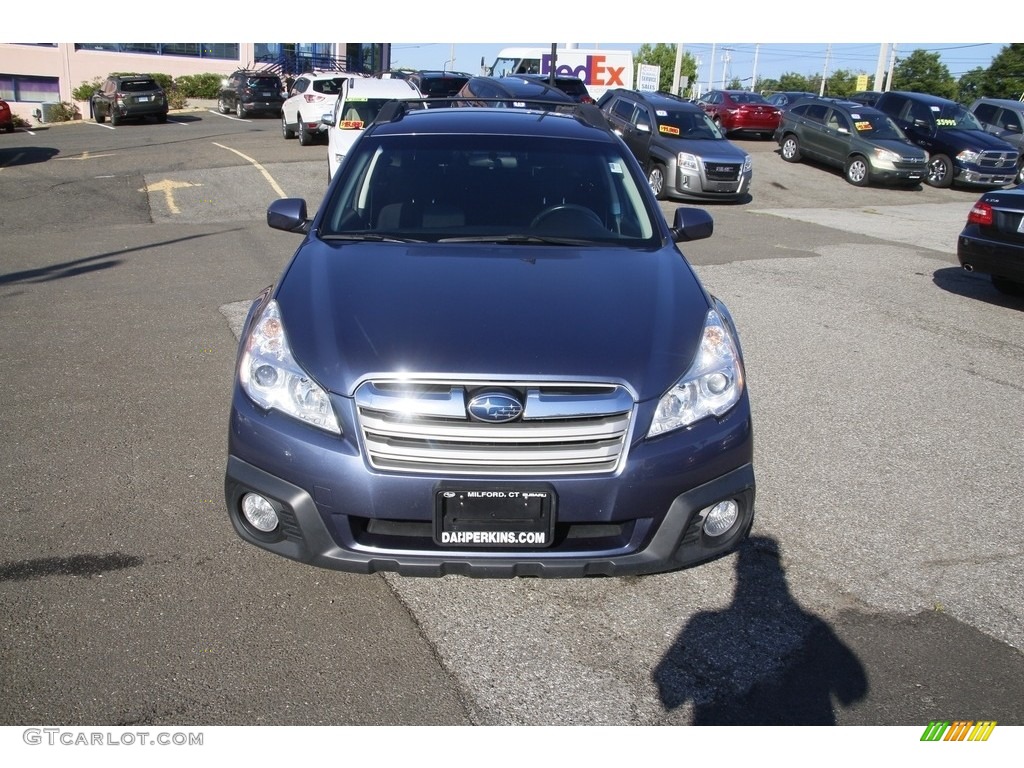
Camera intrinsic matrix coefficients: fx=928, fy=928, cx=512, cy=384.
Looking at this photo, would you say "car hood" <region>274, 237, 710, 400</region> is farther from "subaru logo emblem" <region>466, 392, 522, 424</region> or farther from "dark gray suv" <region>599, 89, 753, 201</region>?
"dark gray suv" <region>599, 89, 753, 201</region>

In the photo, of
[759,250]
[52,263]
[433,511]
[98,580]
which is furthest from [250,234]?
[433,511]

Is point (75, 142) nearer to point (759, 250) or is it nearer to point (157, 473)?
point (759, 250)

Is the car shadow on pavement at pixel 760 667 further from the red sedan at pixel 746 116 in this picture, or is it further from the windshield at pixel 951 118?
the red sedan at pixel 746 116

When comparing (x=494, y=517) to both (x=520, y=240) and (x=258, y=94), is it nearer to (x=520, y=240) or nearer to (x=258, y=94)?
(x=520, y=240)

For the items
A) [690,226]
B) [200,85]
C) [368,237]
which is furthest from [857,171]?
[200,85]

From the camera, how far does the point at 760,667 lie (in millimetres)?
3299

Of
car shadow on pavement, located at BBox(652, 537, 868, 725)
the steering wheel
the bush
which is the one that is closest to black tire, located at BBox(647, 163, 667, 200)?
the steering wheel

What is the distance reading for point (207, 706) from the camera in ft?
9.80

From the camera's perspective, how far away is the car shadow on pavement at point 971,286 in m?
9.82

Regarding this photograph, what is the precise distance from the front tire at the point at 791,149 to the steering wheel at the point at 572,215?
68.4 feet

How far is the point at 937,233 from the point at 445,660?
14.5m

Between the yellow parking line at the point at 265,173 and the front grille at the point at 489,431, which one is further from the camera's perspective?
the yellow parking line at the point at 265,173

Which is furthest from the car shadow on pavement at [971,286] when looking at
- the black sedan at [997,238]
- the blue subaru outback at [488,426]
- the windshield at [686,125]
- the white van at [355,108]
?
the white van at [355,108]
